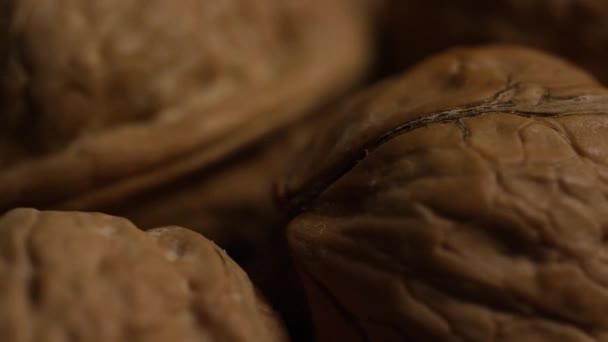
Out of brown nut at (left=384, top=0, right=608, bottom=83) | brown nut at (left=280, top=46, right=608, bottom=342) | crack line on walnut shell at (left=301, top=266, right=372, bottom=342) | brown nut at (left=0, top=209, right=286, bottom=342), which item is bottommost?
brown nut at (left=0, top=209, right=286, bottom=342)

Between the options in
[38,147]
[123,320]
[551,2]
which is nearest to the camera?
[123,320]

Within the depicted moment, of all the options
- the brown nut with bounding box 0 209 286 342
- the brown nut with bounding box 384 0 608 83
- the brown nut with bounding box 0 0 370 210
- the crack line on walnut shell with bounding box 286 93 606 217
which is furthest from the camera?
the brown nut with bounding box 384 0 608 83

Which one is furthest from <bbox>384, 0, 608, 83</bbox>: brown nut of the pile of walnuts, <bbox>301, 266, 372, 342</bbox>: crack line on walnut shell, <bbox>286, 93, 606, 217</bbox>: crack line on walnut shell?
<bbox>301, 266, 372, 342</bbox>: crack line on walnut shell

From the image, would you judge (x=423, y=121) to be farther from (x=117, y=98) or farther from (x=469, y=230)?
(x=117, y=98)

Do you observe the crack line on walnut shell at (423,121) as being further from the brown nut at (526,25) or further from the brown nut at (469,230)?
the brown nut at (526,25)

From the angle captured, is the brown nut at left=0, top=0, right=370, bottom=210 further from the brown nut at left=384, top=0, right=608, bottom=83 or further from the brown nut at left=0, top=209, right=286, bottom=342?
the brown nut at left=384, top=0, right=608, bottom=83

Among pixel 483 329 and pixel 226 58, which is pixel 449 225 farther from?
pixel 226 58

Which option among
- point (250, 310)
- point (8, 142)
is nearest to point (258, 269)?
point (250, 310)

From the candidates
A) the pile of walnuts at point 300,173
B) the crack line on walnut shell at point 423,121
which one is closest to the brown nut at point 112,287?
the pile of walnuts at point 300,173
